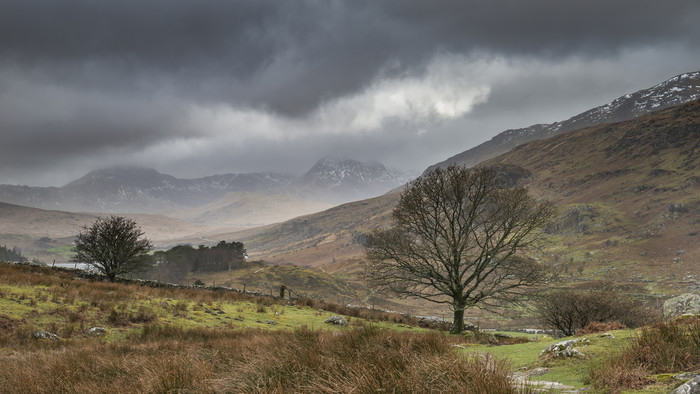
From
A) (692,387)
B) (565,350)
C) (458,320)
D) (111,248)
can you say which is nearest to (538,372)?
(565,350)

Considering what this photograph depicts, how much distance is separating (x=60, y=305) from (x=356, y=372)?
702 inches

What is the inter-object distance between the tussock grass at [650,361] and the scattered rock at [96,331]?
15.8m

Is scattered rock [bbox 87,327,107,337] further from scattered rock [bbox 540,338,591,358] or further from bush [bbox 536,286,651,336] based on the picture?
bush [bbox 536,286,651,336]

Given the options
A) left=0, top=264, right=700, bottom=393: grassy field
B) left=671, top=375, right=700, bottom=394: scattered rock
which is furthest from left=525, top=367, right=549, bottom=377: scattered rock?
left=671, top=375, right=700, bottom=394: scattered rock

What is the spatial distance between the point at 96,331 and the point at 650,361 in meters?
16.7

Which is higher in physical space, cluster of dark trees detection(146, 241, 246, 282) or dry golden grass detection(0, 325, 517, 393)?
dry golden grass detection(0, 325, 517, 393)

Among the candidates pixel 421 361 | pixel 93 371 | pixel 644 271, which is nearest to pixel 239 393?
pixel 421 361

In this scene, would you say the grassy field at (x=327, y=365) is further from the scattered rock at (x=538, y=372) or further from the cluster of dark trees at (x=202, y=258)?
the cluster of dark trees at (x=202, y=258)

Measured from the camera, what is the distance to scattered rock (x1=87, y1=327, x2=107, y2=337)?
1315 centimetres

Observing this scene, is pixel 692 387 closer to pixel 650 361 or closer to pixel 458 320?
pixel 650 361

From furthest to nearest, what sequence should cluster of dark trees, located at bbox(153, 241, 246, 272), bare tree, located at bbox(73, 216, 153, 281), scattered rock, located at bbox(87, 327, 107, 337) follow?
cluster of dark trees, located at bbox(153, 241, 246, 272) < bare tree, located at bbox(73, 216, 153, 281) < scattered rock, located at bbox(87, 327, 107, 337)

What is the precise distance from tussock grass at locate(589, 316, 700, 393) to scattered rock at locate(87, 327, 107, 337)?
51.9ft

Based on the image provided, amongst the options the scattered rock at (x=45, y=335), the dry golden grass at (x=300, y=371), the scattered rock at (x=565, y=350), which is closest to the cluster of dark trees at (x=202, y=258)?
the scattered rock at (x=45, y=335)

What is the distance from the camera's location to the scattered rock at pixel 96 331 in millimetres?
13152
